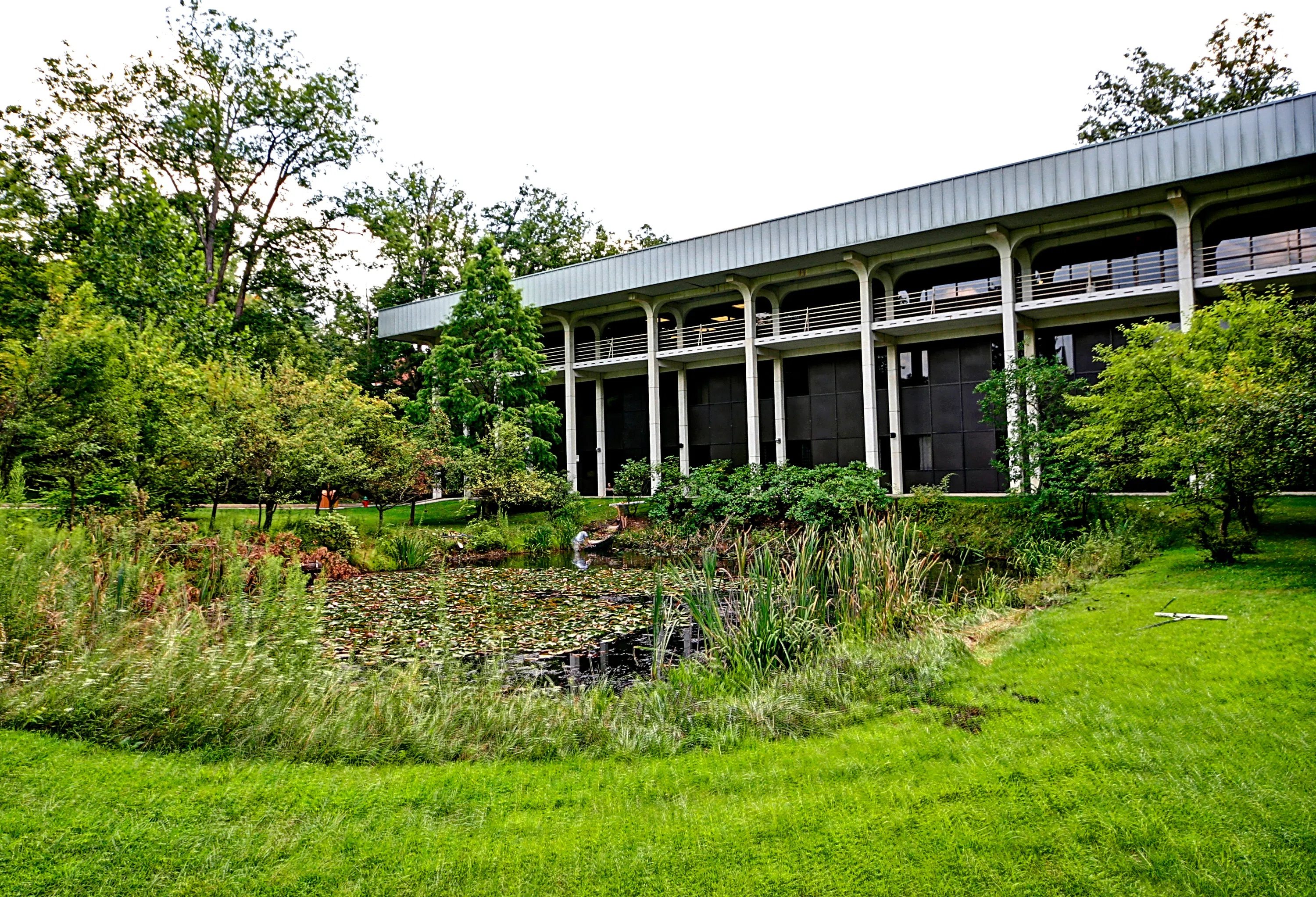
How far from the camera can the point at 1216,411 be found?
9.41 metres

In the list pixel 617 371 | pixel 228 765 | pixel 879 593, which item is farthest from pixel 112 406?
pixel 617 371

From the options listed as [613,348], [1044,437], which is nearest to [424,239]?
[613,348]

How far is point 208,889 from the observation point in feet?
8.63

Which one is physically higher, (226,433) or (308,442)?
(226,433)

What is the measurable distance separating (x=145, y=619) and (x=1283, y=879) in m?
6.82

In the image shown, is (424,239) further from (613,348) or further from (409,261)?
(613,348)

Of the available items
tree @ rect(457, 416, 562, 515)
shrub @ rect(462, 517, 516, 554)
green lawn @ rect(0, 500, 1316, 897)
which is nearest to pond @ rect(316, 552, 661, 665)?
shrub @ rect(462, 517, 516, 554)

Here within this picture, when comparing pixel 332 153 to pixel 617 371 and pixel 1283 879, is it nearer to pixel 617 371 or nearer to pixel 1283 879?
pixel 617 371

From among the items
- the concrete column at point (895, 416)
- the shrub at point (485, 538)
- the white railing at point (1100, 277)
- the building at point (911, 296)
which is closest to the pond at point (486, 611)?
the shrub at point (485, 538)

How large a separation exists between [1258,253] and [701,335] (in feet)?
53.4

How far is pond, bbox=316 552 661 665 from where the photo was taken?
27.1ft

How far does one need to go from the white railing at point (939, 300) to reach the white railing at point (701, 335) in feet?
16.8

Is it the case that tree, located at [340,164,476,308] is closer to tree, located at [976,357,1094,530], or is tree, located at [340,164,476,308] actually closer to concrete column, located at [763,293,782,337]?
concrete column, located at [763,293,782,337]

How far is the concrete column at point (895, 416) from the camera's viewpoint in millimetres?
23859
